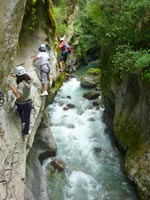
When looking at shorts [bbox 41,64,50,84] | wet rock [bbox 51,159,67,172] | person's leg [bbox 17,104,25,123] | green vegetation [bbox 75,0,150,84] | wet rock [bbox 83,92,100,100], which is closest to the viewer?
person's leg [bbox 17,104,25,123]

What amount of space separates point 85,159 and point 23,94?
8.58 m

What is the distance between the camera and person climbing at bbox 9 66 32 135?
28.3ft

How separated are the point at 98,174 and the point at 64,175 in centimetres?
167

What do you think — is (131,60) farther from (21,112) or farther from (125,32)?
(21,112)

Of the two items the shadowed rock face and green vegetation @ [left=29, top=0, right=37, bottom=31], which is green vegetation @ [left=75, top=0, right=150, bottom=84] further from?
the shadowed rock face

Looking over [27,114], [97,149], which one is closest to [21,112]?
[27,114]

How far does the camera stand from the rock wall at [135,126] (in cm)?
1286

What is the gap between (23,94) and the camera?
28.9ft

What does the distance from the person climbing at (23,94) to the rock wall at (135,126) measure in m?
5.50

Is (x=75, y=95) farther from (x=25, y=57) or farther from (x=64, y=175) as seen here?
(x=25, y=57)

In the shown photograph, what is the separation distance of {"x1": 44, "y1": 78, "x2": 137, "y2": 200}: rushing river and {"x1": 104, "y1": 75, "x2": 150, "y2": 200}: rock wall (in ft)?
3.68

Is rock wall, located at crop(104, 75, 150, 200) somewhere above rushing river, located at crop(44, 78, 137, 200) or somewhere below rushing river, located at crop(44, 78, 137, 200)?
above

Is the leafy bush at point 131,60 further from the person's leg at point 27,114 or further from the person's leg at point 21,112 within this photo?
the person's leg at point 21,112

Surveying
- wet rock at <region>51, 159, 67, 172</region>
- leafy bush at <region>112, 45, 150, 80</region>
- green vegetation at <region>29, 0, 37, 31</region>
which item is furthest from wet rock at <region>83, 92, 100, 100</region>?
green vegetation at <region>29, 0, 37, 31</region>
